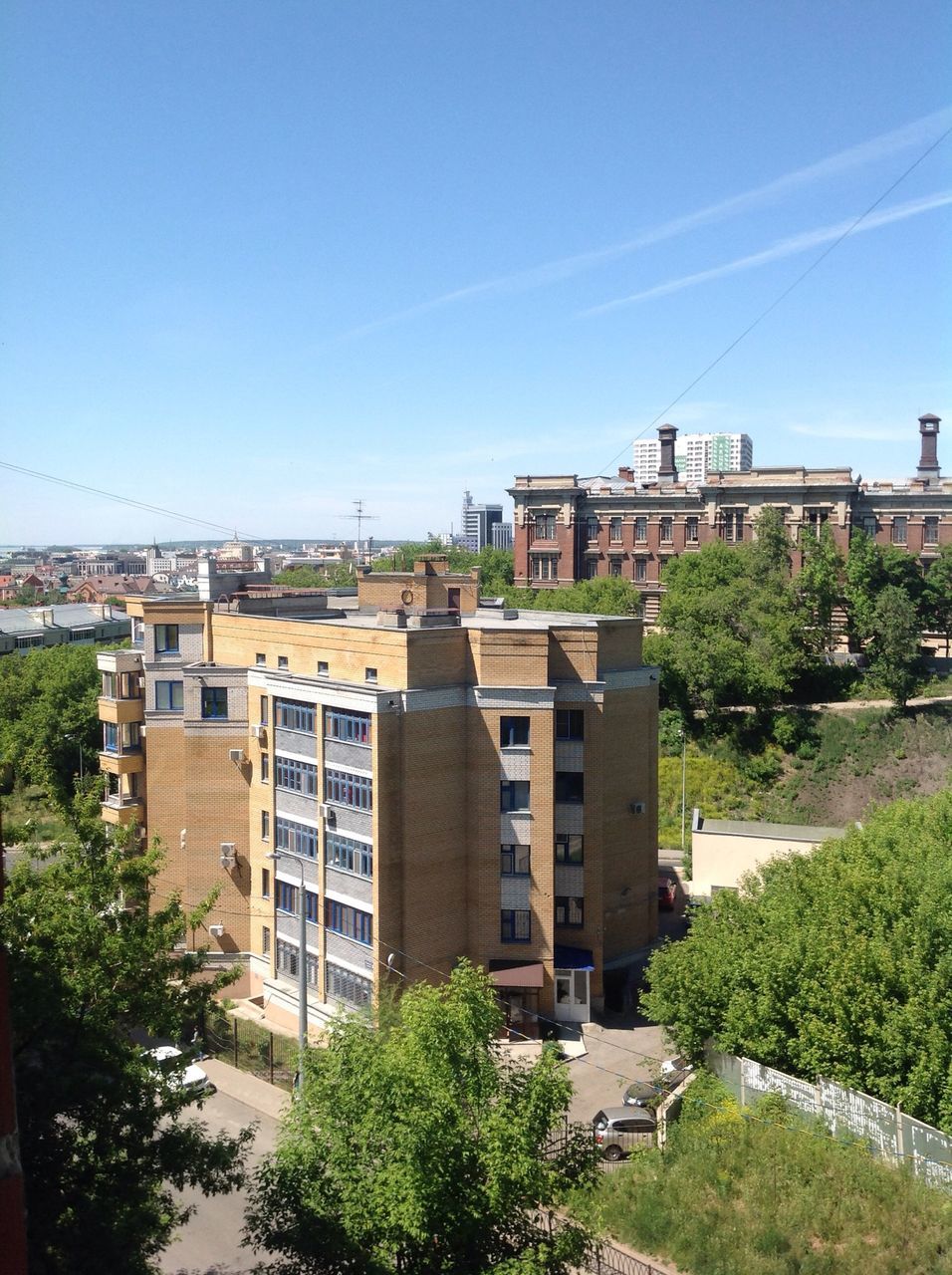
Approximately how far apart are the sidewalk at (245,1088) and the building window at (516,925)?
6.64m

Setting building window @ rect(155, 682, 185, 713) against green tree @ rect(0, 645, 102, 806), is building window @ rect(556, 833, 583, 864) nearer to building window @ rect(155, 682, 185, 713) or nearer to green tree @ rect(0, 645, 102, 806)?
building window @ rect(155, 682, 185, 713)

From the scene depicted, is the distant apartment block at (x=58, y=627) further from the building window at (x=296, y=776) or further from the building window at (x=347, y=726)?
the building window at (x=347, y=726)

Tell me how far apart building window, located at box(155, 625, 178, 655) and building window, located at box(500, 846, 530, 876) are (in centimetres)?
1250

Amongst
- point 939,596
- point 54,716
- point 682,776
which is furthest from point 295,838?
point 939,596

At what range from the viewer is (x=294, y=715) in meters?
28.5

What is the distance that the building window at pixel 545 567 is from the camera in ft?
232

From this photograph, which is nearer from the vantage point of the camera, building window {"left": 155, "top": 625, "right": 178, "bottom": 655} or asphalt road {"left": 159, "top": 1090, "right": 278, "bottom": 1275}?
asphalt road {"left": 159, "top": 1090, "right": 278, "bottom": 1275}

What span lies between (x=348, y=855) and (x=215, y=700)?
22.5 ft

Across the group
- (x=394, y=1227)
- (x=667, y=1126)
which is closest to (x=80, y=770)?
(x=667, y=1126)

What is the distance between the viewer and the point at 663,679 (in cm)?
4875

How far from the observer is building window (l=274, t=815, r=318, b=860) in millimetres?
28156

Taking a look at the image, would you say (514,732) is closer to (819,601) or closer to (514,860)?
(514,860)

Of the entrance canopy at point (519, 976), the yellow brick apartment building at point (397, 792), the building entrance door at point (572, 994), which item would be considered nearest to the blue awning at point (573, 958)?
the yellow brick apartment building at point (397, 792)

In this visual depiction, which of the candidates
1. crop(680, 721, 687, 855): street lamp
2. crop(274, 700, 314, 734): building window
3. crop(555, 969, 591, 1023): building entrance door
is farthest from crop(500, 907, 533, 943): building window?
crop(680, 721, 687, 855): street lamp
